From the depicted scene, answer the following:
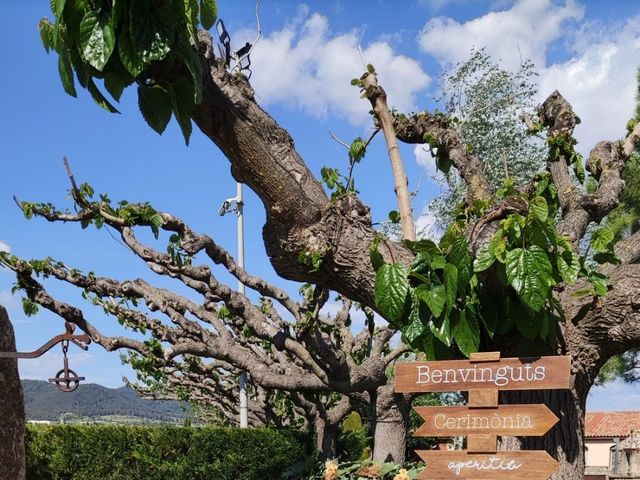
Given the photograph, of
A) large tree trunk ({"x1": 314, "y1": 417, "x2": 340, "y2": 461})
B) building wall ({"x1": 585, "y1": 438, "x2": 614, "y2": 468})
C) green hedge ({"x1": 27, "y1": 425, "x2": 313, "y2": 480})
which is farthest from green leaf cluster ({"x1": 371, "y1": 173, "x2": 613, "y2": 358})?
building wall ({"x1": 585, "y1": 438, "x2": 614, "y2": 468})

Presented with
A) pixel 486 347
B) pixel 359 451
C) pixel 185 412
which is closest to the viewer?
pixel 486 347

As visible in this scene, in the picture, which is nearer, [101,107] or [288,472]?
[101,107]

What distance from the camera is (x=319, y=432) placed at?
44.7ft

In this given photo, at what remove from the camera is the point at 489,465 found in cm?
369

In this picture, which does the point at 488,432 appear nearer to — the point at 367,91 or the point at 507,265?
the point at 507,265

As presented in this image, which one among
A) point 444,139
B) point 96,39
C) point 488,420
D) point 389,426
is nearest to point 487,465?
point 488,420

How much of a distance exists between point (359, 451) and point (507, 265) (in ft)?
40.3

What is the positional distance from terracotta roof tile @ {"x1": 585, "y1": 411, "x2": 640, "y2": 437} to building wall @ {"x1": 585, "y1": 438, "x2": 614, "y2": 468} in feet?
1.19

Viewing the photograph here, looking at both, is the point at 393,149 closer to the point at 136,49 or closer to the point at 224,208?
the point at 136,49

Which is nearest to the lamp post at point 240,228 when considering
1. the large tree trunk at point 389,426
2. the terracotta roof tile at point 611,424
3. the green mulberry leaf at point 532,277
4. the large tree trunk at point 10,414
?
the large tree trunk at point 389,426

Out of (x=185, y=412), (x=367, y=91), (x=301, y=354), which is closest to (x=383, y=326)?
(x=301, y=354)

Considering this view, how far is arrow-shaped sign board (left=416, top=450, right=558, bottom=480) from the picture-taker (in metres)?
3.60

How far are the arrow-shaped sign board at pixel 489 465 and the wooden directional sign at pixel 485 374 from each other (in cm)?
31

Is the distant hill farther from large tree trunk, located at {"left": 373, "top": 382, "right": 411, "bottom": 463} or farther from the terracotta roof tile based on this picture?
the terracotta roof tile
